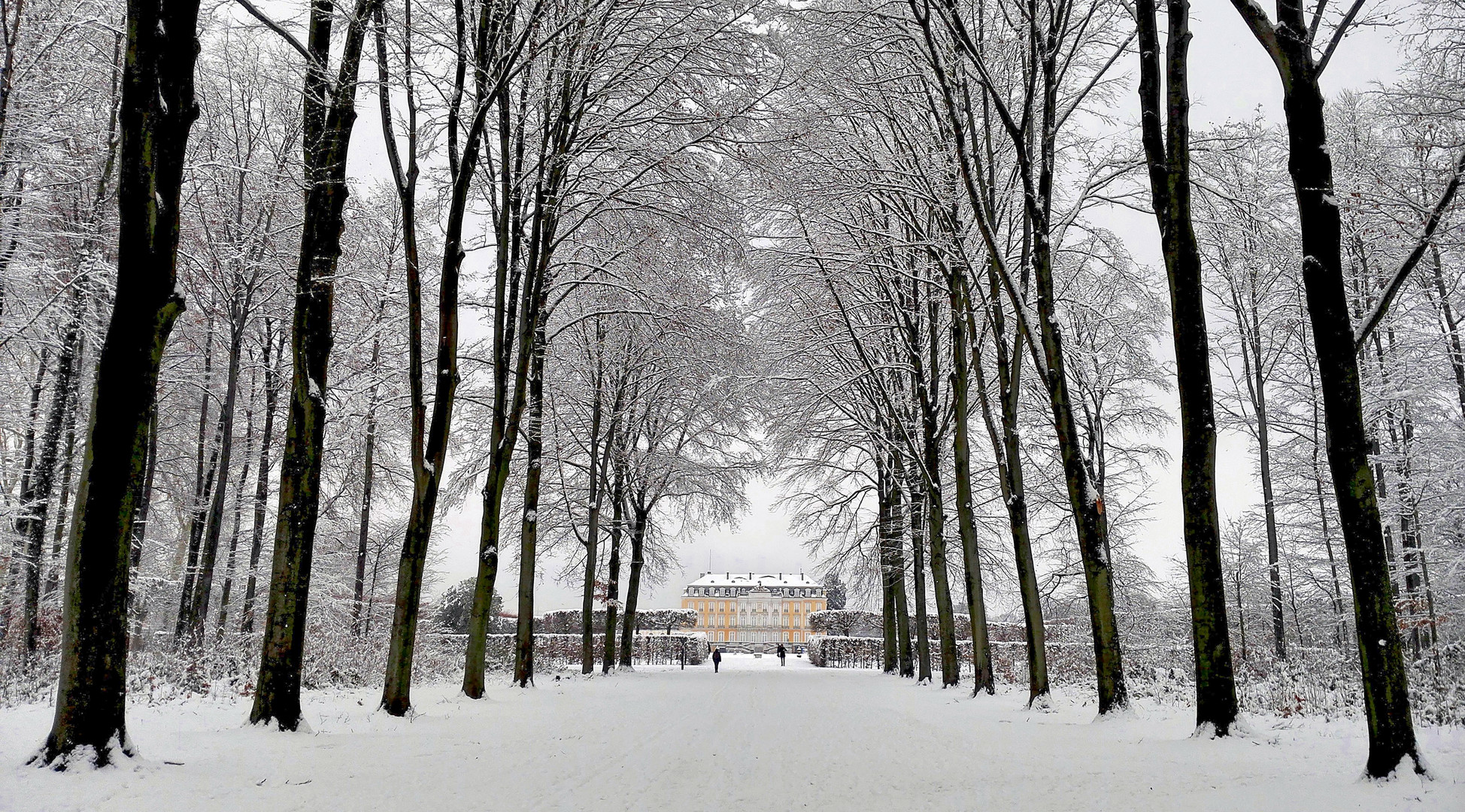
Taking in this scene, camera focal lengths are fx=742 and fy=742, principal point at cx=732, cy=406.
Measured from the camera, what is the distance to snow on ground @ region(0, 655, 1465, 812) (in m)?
3.79

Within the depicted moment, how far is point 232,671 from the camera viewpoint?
407 inches

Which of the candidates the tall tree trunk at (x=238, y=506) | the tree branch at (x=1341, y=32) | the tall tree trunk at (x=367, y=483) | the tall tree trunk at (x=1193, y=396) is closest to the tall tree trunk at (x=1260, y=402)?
the tall tree trunk at (x=1193, y=396)

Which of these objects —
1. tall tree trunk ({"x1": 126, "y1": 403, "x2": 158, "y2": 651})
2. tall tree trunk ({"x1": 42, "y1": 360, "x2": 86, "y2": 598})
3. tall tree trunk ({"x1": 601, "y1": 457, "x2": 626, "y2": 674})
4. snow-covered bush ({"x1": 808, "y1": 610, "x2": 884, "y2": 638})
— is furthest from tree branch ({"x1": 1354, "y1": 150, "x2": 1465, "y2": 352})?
snow-covered bush ({"x1": 808, "y1": 610, "x2": 884, "y2": 638})

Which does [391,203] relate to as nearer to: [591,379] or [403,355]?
[403,355]

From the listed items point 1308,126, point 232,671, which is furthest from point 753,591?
point 1308,126

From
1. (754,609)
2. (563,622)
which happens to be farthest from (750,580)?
(563,622)

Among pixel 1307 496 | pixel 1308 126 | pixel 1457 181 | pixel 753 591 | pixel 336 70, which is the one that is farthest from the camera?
pixel 753 591

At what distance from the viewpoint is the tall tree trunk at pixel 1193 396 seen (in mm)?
5906

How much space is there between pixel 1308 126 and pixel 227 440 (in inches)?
644

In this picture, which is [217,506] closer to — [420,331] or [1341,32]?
[420,331]

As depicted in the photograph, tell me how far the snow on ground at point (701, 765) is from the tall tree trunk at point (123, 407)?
0.37m

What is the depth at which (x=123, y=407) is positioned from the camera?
406 cm

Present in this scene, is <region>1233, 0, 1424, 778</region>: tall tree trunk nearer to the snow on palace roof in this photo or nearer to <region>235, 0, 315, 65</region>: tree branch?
<region>235, 0, 315, 65</region>: tree branch

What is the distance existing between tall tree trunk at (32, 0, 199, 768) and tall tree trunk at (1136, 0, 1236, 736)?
6.97m
